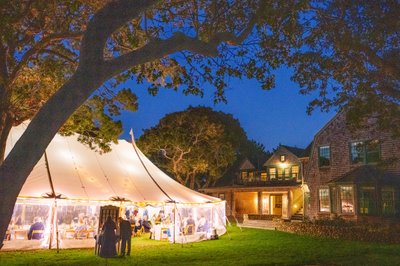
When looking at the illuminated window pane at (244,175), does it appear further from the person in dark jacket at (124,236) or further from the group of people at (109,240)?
the group of people at (109,240)

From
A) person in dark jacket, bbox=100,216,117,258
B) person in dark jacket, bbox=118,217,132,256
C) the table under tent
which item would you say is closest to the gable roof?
the table under tent

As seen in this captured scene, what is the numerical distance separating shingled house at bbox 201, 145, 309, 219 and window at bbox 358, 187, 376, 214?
5204 mm

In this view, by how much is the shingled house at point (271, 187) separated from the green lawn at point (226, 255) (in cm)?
1365

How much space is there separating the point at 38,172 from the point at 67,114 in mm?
10189

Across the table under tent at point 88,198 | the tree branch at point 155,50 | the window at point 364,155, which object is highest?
the window at point 364,155

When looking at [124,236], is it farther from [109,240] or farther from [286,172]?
[286,172]

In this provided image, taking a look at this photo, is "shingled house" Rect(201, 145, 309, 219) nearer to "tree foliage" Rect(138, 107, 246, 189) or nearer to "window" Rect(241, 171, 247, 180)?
"window" Rect(241, 171, 247, 180)

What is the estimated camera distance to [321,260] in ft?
35.5

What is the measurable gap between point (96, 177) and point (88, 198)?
5.26ft

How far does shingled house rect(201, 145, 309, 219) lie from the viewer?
2914 centimetres

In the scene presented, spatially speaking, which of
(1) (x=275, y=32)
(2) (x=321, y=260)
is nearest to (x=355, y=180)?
(2) (x=321, y=260)

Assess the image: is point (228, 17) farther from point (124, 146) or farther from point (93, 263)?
point (124, 146)

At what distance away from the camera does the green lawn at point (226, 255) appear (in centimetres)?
1043

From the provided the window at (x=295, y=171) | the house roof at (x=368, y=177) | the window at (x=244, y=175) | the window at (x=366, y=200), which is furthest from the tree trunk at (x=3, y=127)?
the window at (x=244, y=175)
